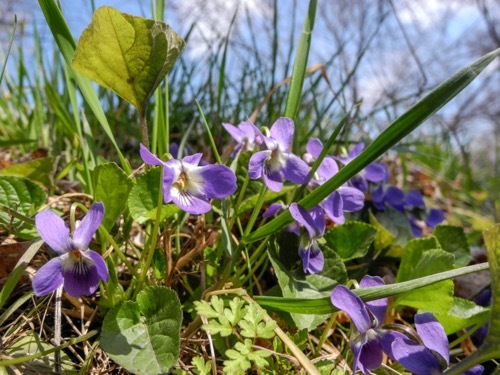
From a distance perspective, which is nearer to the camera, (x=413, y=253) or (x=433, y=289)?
(x=433, y=289)

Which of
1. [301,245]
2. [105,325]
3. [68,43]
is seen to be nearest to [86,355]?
[105,325]


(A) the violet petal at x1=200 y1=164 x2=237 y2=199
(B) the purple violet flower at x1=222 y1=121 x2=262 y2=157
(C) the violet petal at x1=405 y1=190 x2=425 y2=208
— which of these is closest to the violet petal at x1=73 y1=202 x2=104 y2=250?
(A) the violet petal at x1=200 y1=164 x2=237 y2=199

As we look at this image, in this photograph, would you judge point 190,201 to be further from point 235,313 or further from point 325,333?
point 325,333

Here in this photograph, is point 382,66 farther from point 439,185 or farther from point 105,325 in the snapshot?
point 105,325

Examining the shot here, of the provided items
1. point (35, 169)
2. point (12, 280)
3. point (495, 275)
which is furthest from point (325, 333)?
point (35, 169)

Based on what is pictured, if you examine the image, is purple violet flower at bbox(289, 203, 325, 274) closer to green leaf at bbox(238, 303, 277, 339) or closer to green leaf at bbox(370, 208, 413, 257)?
green leaf at bbox(238, 303, 277, 339)

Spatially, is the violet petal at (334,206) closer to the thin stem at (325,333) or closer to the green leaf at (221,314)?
the thin stem at (325,333)
